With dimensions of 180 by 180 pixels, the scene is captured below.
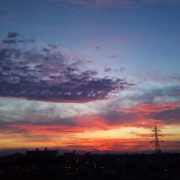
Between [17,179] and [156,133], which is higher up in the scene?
[156,133]

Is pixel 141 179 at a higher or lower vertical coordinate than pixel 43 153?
lower

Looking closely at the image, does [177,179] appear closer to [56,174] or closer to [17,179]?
[56,174]

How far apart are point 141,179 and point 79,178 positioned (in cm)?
1020

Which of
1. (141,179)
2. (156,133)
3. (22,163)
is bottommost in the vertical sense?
(141,179)

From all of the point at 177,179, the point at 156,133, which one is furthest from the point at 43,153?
the point at 177,179

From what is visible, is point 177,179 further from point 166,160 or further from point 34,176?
point 166,160

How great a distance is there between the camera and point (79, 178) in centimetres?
4062

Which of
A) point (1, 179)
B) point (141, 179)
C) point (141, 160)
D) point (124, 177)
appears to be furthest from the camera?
point (141, 160)

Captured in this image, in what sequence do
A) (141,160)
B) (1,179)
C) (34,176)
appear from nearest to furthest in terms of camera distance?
1. (1,179)
2. (34,176)
3. (141,160)

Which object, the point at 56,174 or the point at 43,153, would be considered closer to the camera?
the point at 56,174

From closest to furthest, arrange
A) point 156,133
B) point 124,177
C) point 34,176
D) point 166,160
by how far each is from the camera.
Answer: point 34,176 → point 124,177 → point 156,133 → point 166,160

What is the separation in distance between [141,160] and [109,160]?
14.8 metres

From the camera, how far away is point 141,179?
130 feet

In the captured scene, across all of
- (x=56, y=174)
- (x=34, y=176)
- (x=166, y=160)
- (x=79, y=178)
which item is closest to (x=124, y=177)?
(x=79, y=178)
